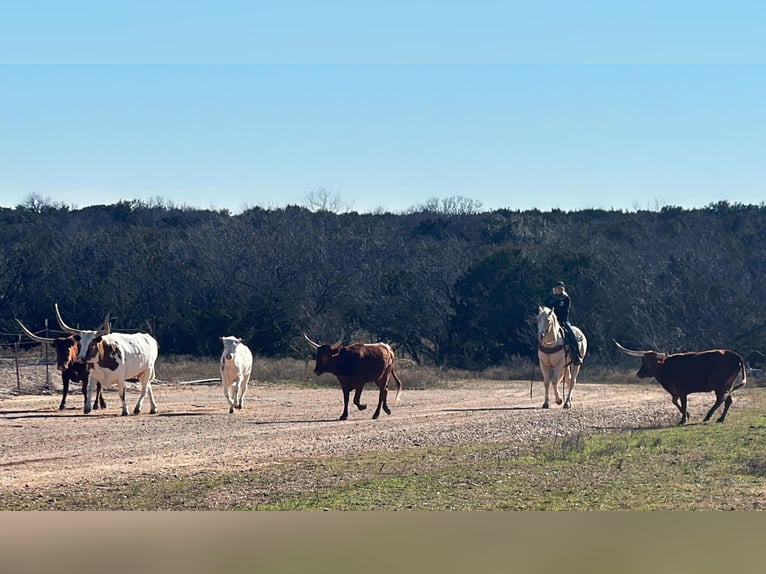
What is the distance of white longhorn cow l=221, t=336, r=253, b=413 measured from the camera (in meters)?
25.4

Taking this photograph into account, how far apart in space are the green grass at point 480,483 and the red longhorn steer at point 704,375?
170 inches

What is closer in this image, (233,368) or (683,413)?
(683,413)

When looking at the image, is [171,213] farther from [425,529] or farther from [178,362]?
[425,529]

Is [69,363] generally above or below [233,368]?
above

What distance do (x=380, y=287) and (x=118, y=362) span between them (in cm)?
2821

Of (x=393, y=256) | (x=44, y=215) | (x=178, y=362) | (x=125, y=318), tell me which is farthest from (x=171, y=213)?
(x=178, y=362)

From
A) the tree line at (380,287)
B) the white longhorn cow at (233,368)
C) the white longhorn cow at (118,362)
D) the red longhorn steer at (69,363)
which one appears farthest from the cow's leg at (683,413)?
the tree line at (380,287)

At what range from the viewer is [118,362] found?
25.0 metres

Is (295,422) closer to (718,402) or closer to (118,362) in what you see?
(118,362)

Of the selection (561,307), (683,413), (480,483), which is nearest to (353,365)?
(561,307)

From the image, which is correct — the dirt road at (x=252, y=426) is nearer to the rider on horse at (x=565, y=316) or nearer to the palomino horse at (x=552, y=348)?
the palomino horse at (x=552, y=348)

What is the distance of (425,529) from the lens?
1231cm

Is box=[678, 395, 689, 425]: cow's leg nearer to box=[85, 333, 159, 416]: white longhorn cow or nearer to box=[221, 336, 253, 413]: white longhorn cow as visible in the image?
box=[221, 336, 253, 413]: white longhorn cow

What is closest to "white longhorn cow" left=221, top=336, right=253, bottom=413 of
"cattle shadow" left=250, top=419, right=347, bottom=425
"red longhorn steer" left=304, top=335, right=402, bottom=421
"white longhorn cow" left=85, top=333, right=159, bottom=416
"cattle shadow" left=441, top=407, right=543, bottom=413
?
"white longhorn cow" left=85, top=333, right=159, bottom=416
